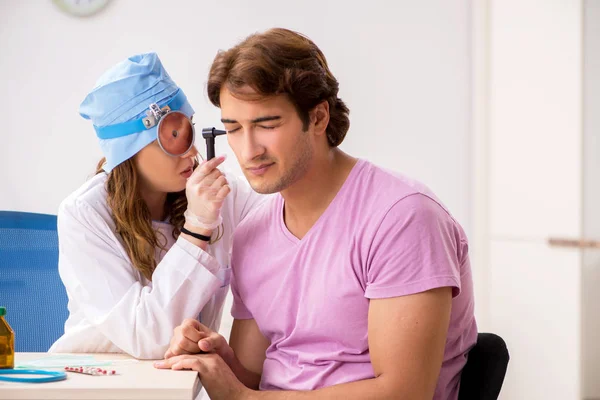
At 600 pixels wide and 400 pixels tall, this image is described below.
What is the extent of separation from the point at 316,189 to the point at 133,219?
1.50 feet

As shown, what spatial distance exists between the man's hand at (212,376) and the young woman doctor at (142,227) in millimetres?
171

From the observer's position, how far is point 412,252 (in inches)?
56.9

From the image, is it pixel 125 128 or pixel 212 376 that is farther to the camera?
pixel 125 128

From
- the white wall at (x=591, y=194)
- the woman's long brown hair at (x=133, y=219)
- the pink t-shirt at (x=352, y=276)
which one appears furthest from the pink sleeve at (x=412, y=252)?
the white wall at (x=591, y=194)

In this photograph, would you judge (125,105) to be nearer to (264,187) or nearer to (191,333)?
(264,187)

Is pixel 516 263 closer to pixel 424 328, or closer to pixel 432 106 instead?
pixel 432 106

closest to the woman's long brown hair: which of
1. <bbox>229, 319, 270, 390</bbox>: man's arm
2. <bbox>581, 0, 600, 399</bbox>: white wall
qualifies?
<bbox>229, 319, 270, 390</bbox>: man's arm

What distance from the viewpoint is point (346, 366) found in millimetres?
1539

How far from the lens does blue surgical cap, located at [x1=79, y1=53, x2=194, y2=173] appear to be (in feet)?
6.09

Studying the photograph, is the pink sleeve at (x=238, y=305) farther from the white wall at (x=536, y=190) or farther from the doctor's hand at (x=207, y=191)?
the white wall at (x=536, y=190)

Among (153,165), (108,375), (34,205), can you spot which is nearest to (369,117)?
(34,205)

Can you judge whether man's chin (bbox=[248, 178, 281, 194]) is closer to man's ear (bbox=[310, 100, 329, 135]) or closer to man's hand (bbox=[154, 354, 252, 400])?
man's ear (bbox=[310, 100, 329, 135])

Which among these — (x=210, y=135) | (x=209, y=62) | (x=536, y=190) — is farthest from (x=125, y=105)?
(x=536, y=190)

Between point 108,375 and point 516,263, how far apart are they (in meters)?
2.08
